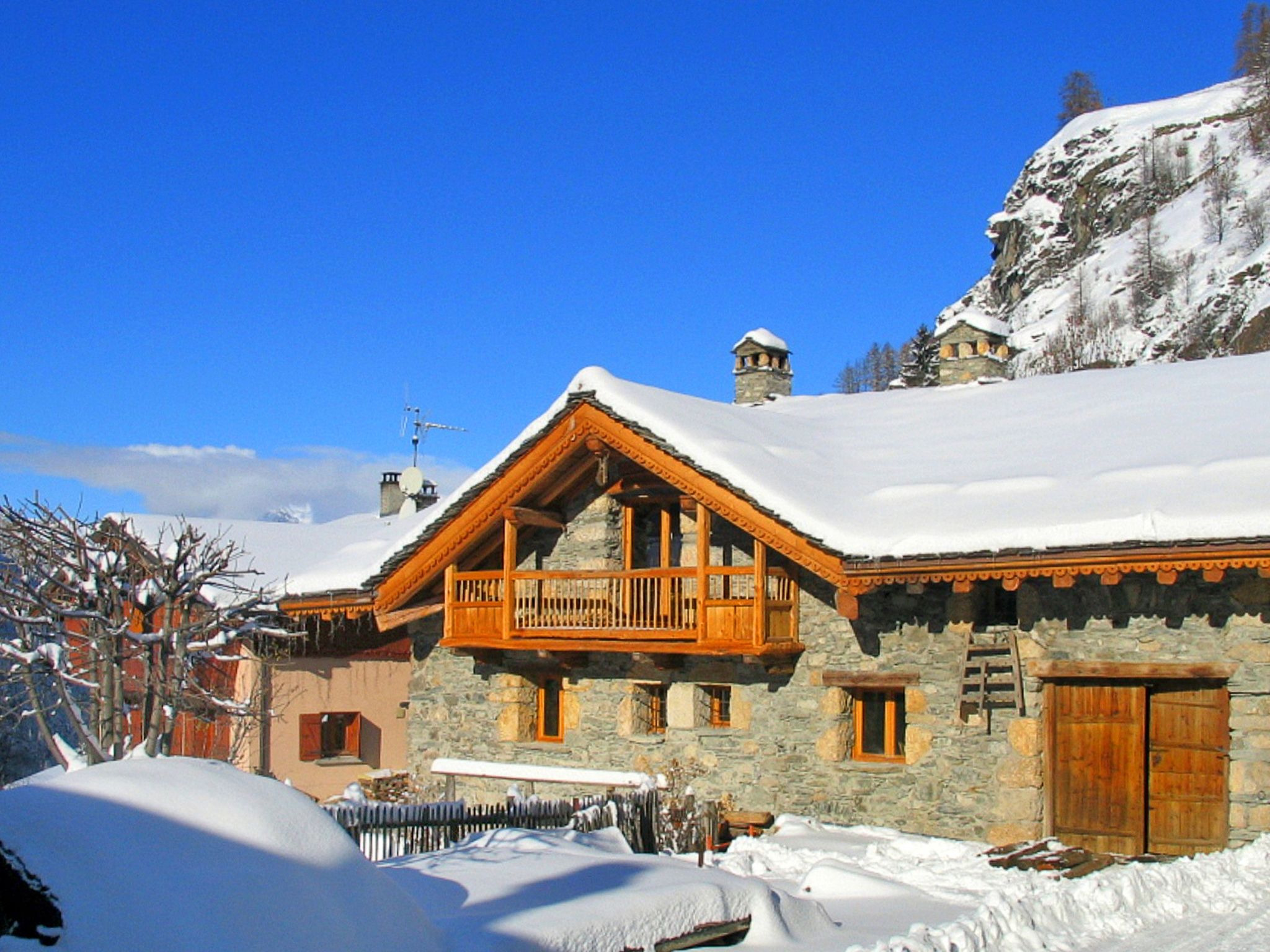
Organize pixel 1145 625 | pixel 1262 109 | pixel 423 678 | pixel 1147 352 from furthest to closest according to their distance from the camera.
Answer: pixel 1262 109, pixel 1147 352, pixel 423 678, pixel 1145 625

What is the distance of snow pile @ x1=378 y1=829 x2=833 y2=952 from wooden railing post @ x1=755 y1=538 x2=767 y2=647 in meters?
4.89

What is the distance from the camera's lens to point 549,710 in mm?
18453

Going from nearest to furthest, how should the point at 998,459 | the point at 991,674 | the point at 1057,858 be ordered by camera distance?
the point at 1057,858, the point at 991,674, the point at 998,459

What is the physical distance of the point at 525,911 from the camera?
25.1 ft

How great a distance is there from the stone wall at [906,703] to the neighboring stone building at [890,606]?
3cm

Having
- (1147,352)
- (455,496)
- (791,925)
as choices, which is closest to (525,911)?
(791,925)

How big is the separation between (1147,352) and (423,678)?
55541mm

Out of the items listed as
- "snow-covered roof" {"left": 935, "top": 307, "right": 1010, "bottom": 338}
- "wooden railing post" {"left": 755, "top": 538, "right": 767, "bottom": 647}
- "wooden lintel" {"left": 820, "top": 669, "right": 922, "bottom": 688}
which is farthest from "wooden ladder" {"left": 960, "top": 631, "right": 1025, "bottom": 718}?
"snow-covered roof" {"left": 935, "top": 307, "right": 1010, "bottom": 338}

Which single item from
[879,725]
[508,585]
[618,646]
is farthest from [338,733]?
[879,725]

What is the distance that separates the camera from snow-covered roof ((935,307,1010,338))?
22250 millimetres

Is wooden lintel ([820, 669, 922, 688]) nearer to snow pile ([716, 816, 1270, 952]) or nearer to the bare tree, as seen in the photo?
snow pile ([716, 816, 1270, 952])

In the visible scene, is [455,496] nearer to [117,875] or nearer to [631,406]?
[631,406]

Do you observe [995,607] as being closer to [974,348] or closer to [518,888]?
[518,888]

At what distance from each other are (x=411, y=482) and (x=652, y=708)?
1295 cm
